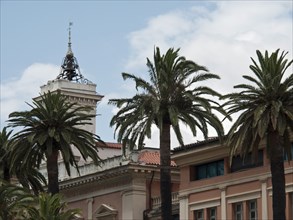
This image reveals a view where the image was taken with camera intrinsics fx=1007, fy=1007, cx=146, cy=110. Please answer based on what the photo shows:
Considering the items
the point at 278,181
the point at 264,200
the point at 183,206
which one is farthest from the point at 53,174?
the point at 278,181

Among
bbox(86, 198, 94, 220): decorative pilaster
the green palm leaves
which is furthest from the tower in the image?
the green palm leaves

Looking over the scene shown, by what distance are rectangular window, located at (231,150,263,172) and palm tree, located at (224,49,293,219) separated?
7.30 metres

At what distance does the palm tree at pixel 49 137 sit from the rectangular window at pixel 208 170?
8220 mm

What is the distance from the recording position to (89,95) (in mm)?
112375

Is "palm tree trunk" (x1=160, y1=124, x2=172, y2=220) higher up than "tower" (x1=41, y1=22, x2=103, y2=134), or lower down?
lower down

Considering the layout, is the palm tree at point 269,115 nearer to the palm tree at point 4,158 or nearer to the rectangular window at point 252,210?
the rectangular window at point 252,210

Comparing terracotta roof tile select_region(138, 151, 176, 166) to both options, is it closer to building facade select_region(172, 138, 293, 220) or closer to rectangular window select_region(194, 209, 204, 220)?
building facade select_region(172, 138, 293, 220)

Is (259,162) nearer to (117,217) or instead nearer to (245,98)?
(245,98)

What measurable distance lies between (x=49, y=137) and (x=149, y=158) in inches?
688

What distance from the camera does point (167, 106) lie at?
6881 centimetres

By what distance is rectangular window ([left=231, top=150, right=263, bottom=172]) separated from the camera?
71.2 meters

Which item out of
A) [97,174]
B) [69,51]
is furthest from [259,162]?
[69,51]

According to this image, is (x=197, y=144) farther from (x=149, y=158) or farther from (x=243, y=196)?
(x=149, y=158)

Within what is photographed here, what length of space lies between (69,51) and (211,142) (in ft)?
155
